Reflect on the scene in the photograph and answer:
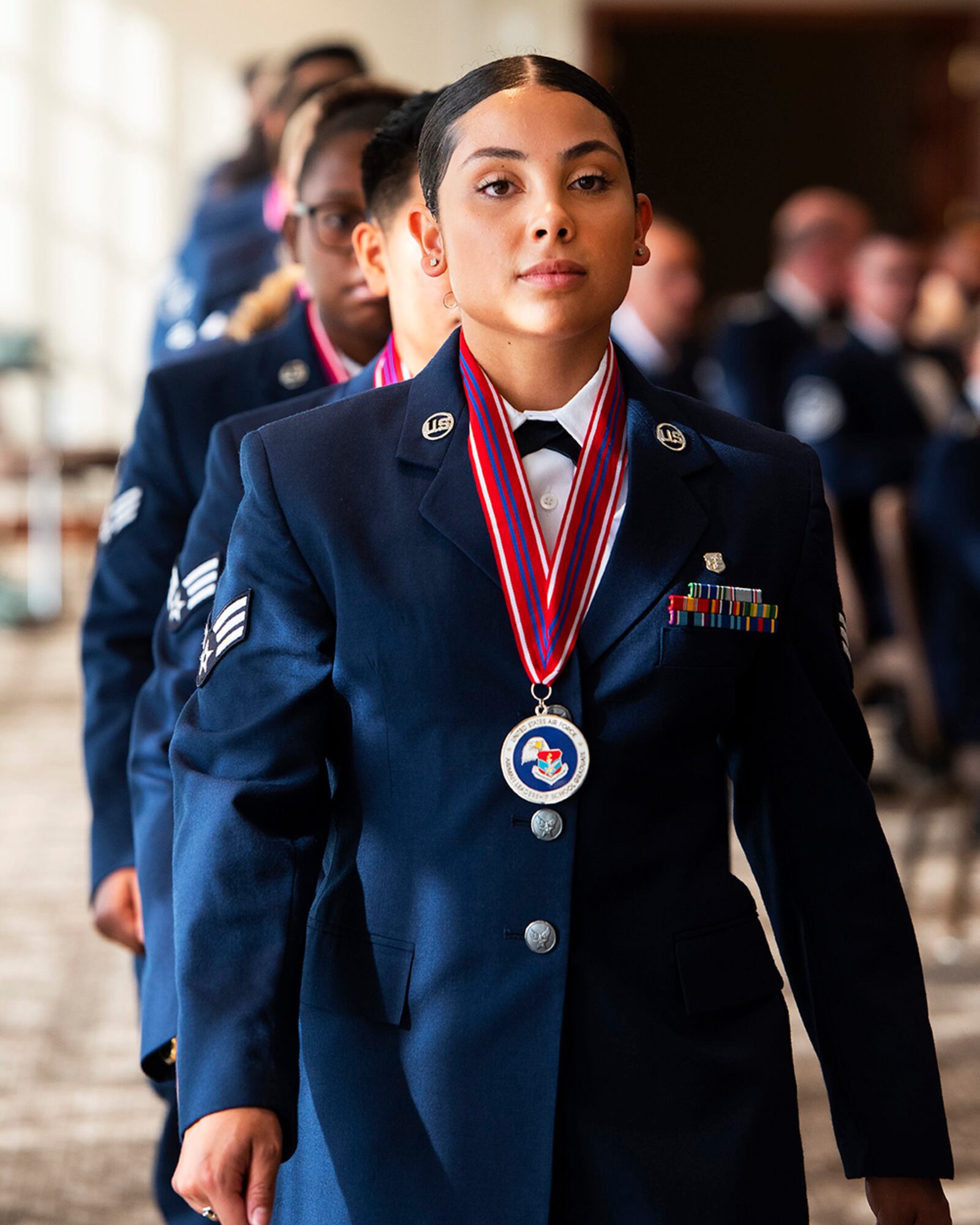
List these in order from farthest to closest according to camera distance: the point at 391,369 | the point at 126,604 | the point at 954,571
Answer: the point at 954,571, the point at 126,604, the point at 391,369

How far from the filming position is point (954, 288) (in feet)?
25.3

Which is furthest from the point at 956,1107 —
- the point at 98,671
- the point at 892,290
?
the point at 892,290

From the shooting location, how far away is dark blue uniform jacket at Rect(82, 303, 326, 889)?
183 centimetres

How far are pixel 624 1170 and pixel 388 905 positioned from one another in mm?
235

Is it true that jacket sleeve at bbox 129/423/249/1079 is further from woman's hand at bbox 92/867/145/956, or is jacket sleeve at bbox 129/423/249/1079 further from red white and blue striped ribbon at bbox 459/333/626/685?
red white and blue striped ribbon at bbox 459/333/626/685

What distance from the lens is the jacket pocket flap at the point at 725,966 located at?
1.16m

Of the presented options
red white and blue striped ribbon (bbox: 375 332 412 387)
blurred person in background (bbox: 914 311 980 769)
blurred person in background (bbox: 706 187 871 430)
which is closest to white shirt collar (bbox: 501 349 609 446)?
red white and blue striped ribbon (bbox: 375 332 412 387)

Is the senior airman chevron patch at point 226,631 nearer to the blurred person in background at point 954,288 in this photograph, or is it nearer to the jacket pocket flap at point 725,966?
the jacket pocket flap at point 725,966

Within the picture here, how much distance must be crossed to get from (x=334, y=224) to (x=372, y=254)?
29 centimetres

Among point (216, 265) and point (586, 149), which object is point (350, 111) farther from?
point (216, 265)

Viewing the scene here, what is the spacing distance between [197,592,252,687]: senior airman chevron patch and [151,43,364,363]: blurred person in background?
1.77 metres

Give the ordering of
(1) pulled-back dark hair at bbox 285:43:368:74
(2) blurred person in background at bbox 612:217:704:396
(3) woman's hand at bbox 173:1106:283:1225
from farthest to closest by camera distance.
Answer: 1. (2) blurred person in background at bbox 612:217:704:396
2. (1) pulled-back dark hair at bbox 285:43:368:74
3. (3) woman's hand at bbox 173:1106:283:1225

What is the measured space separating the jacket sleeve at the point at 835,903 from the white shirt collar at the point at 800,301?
4.84m

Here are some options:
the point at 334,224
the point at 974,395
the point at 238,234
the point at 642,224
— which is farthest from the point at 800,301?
the point at 642,224
